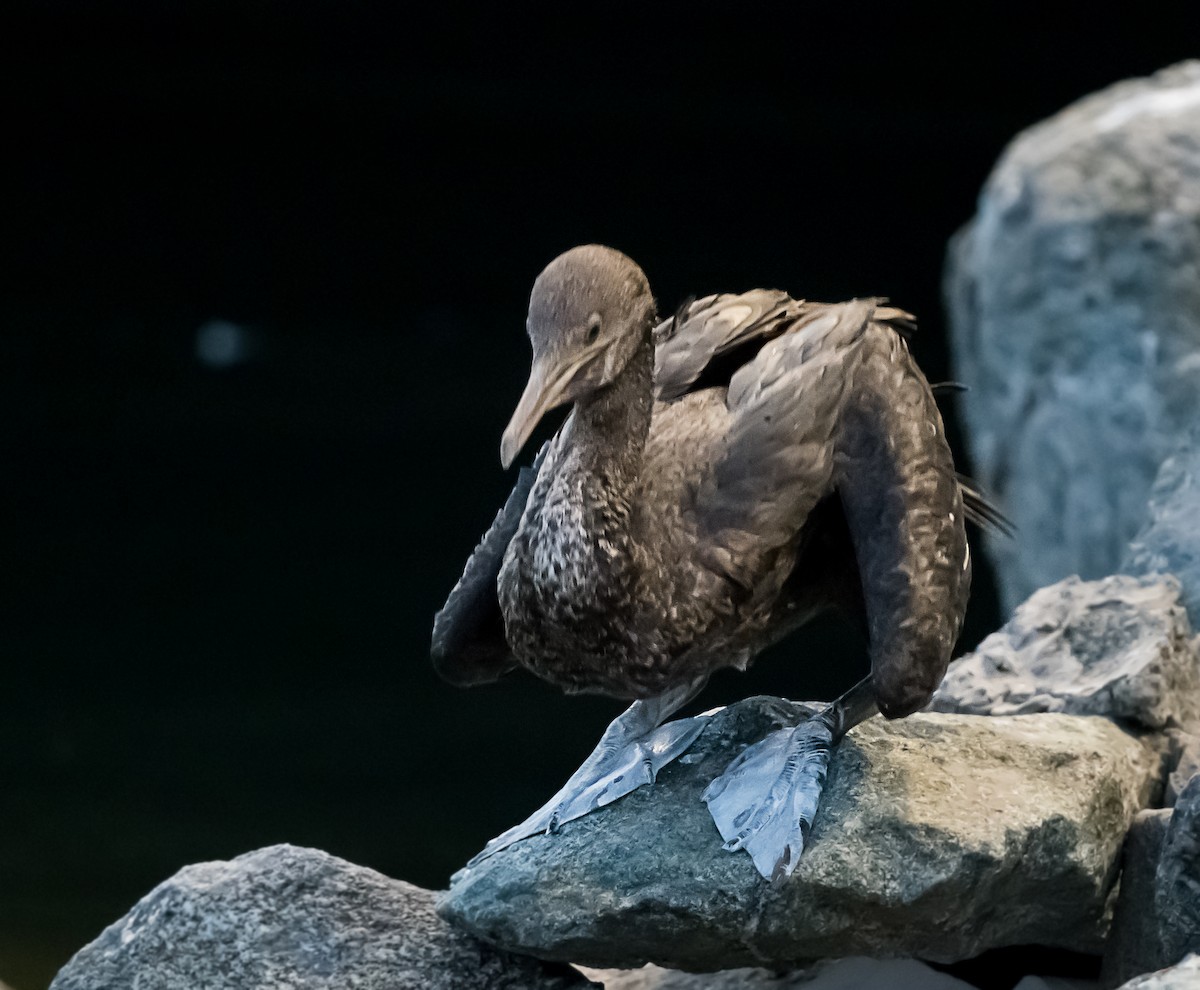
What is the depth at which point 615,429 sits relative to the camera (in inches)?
70.3

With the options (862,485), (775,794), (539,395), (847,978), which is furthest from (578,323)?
(847,978)

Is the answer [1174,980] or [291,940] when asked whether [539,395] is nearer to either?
[1174,980]

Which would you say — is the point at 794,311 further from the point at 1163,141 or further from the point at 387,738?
the point at 1163,141

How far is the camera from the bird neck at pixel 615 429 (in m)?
1.77

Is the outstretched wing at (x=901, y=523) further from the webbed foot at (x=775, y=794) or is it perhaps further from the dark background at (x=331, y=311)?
the dark background at (x=331, y=311)

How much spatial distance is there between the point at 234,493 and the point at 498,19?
1275mm

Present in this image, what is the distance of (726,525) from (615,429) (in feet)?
0.57

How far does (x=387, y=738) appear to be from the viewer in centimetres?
365

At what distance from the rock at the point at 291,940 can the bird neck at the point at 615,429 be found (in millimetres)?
705

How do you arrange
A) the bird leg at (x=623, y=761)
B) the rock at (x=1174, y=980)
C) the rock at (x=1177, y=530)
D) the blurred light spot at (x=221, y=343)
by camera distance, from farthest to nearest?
the blurred light spot at (x=221, y=343)
the rock at (x=1177, y=530)
the bird leg at (x=623, y=761)
the rock at (x=1174, y=980)

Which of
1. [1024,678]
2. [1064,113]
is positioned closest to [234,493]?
[1024,678]

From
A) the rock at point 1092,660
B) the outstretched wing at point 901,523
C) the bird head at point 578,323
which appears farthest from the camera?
the rock at point 1092,660

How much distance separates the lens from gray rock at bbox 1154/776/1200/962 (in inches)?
73.8

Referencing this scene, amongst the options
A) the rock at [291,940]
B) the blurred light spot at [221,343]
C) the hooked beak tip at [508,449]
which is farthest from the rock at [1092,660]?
the blurred light spot at [221,343]
